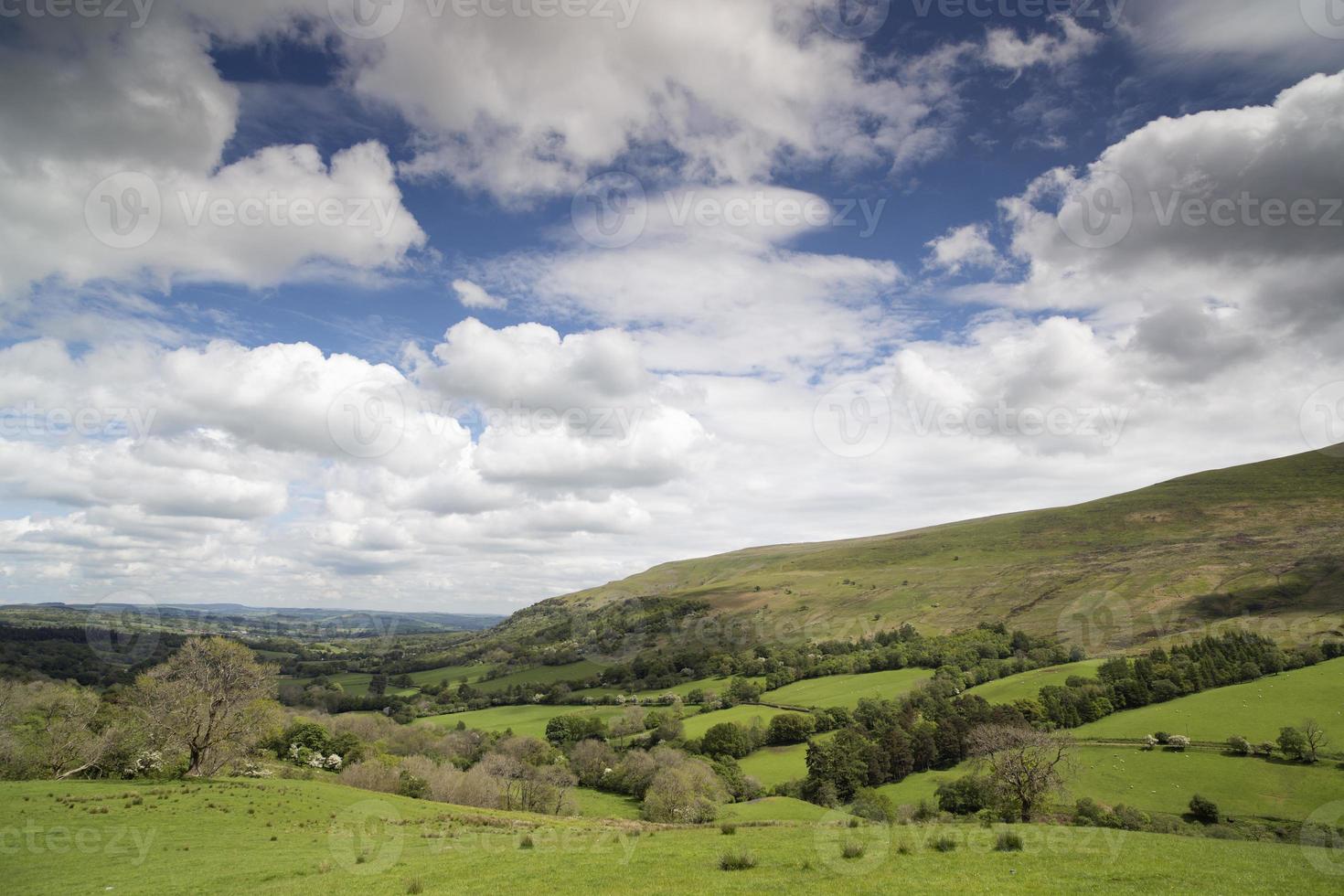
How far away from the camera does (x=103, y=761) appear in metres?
52.6

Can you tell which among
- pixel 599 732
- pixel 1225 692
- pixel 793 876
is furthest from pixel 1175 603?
pixel 793 876

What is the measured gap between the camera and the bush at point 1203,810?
66250 mm

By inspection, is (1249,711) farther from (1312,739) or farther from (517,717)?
(517,717)

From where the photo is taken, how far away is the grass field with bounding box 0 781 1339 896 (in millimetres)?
21000

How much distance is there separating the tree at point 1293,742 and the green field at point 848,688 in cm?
5559

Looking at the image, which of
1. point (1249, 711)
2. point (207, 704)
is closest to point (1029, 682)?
point (1249, 711)

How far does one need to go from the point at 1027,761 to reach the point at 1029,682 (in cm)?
8576

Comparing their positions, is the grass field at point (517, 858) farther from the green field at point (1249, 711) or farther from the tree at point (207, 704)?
the green field at point (1249, 711)

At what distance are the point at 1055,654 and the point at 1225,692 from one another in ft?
134

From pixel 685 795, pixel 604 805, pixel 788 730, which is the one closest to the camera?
pixel 685 795

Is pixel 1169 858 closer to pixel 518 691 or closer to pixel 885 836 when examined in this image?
pixel 885 836

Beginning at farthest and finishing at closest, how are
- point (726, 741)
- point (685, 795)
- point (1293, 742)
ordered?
point (726, 741), point (685, 795), point (1293, 742)

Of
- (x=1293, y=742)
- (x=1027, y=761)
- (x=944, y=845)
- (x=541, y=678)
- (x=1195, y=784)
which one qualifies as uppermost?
(x=944, y=845)

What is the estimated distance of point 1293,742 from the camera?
7519cm
